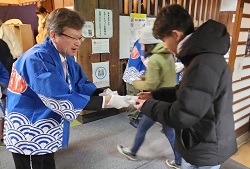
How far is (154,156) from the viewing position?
242 cm

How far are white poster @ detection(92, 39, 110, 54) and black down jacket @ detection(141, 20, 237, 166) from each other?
2.28 meters

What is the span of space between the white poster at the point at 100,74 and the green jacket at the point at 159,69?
142 cm

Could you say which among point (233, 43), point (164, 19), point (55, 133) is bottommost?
point (55, 133)

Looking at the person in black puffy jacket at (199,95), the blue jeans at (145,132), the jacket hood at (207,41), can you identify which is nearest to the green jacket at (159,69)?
the blue jeans at (145,132)

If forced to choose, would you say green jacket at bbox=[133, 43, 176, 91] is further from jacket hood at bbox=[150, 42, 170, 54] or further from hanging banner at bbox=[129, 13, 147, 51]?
hanging banner at bbox=[129, 13, 147, 51]

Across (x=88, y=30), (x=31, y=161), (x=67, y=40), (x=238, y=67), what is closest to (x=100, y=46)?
(x=88, y=30)

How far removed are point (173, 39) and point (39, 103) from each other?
800mm

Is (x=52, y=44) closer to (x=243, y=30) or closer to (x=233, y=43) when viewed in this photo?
(x=233, y=43)

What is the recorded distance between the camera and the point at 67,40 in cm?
123

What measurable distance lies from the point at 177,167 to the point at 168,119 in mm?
1477

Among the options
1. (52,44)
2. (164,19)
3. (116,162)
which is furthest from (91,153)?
(164,19)

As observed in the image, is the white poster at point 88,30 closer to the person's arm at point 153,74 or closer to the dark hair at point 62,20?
the person's arm at point 153,74

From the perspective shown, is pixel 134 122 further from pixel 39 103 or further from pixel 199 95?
pixel 199 95

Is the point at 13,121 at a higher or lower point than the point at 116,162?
higher
